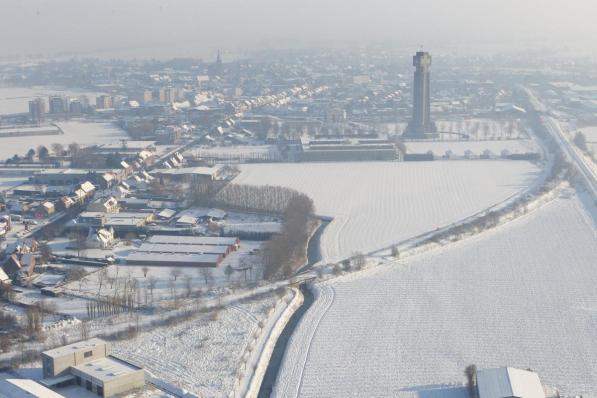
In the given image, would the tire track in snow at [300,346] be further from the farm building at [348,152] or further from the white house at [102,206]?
the farm building at [348,152]

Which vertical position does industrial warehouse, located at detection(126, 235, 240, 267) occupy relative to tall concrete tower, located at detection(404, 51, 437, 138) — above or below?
below

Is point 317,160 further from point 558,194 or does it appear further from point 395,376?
point 395,376

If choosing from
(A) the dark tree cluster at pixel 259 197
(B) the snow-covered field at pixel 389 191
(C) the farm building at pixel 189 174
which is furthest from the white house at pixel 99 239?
(C) the farm building at pixel 189 174

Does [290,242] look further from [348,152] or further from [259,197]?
[348,152]

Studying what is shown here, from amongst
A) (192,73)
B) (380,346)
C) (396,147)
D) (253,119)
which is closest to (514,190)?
(396,147)

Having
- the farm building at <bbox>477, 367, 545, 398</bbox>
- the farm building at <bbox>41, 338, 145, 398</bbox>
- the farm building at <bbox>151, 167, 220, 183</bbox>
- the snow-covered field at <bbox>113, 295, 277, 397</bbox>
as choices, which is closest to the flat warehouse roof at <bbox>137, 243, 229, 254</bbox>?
the snow-covered field at <bbox>113, 295, 277, 397</bbox>

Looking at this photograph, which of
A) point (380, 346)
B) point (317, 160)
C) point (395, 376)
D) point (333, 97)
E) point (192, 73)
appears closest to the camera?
point (395, 376)

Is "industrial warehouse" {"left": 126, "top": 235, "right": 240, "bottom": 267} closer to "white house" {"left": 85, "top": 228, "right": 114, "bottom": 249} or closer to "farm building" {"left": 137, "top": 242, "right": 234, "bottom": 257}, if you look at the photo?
"farm building" {"left": 137, "top": 242, "right": 234, "bottom": 257}
